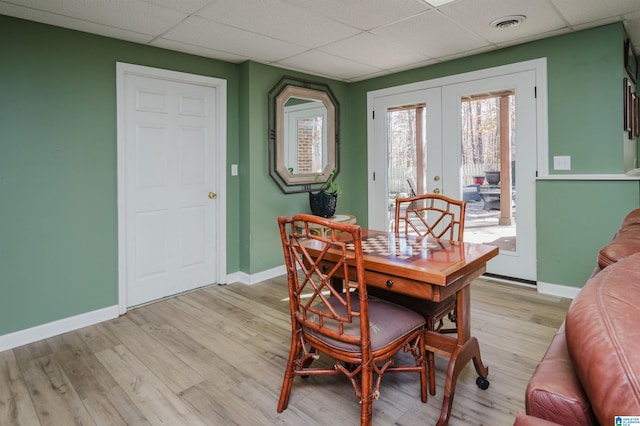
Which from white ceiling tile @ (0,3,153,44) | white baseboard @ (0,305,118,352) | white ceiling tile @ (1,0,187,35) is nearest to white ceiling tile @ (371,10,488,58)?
white ceiling tile @ (1,0,187,35)

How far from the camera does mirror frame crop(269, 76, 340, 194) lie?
13.4 feet

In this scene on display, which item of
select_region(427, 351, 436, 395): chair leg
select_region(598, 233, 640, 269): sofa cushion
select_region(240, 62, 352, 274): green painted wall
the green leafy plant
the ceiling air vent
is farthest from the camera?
the green leafy plant

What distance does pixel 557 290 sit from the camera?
343 centimetres

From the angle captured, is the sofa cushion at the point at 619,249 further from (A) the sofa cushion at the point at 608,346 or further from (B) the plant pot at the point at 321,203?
(B) the plant pot at the point at 321,203

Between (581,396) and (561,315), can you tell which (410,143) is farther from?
(581,396)

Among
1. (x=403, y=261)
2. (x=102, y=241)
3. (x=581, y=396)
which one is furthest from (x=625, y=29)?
(x=102, y=241)

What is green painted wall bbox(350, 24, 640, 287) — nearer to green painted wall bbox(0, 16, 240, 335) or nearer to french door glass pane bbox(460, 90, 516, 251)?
french door glass pane bbox(460, 90, 516, 251)

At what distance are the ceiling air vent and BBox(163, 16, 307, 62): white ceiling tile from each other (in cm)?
159

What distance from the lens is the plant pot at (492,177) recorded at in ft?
12.5

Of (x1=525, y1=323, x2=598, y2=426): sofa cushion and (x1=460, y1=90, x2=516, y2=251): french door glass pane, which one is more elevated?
(x1=460, y1=90, x2=516, y2=251): french door glass pane

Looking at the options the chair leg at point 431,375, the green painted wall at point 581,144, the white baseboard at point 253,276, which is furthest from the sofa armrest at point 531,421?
the white baseboard at point 253,276

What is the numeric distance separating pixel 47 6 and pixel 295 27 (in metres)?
1.63

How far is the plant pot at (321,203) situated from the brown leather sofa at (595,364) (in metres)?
3.33

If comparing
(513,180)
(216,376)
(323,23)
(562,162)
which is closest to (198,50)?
(323,23)
